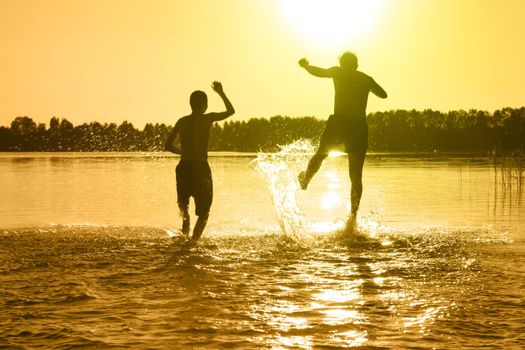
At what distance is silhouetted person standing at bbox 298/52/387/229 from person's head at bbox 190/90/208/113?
2.10m

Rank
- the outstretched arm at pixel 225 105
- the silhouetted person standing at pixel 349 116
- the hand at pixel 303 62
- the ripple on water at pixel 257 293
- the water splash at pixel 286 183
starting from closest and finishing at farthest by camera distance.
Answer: the ripple on water at pixel 257 293, the outstretched arm at pixel 225 105, the hand at pixel 303 62, the silhouetted person standing at pixel 349 116, the water splash at pixel 286 183

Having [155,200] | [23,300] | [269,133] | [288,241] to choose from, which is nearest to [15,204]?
[155,200]

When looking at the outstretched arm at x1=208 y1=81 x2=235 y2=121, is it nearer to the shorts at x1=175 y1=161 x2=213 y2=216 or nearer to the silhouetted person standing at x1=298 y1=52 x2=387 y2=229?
the shorts at x1=175 y1=161 x2=213 y2=216

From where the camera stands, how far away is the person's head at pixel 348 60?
36.7 ft

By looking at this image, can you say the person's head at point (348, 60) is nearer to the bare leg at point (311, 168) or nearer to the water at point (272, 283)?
the bare leg at point (311, 168)

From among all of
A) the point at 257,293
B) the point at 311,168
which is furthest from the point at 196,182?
the point at 257,293

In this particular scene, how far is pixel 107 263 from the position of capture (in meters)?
8.18

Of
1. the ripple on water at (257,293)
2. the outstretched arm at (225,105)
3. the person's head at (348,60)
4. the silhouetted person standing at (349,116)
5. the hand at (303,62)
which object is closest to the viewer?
the ripple on water at (257,293)

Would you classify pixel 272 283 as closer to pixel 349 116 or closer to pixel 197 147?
pixel 197 147

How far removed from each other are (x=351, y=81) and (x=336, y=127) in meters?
0.82

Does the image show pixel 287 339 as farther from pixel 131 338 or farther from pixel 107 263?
pixel 107 263

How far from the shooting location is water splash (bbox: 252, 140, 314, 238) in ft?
37.9

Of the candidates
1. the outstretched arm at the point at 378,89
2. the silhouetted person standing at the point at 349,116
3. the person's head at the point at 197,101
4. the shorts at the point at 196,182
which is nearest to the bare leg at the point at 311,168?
the silhouetted person standing at the point at 349,116

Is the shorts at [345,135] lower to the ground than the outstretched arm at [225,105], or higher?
lower
